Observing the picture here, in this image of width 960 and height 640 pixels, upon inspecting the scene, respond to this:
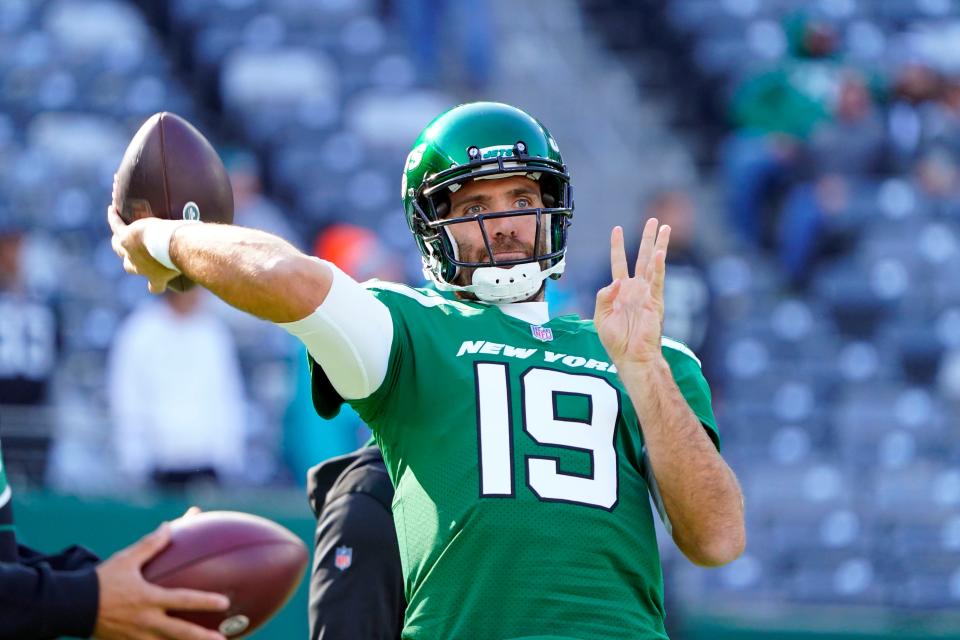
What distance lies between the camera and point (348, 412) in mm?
7297

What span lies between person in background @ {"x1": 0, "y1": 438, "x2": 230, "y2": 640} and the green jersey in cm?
49

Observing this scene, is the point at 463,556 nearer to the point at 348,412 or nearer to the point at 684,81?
the point at 348,412

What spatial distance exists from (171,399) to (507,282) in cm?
429

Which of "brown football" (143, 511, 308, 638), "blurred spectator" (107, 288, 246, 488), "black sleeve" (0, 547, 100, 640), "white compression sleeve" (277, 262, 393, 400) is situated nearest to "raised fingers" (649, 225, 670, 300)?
"white compression sleeve" (277, 262, 393, 400)

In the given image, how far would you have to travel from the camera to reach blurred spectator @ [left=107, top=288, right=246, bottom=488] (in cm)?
757

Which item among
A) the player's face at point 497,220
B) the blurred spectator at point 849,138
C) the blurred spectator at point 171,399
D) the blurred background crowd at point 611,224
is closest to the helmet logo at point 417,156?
the player's face at point 497,220

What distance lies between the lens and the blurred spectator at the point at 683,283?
8164 millimetres

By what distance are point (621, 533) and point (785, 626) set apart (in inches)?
201

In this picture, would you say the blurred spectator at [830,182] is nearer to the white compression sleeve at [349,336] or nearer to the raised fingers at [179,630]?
the white compression sleeve at [349,336]

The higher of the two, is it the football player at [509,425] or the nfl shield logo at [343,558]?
the football player at [509,425]

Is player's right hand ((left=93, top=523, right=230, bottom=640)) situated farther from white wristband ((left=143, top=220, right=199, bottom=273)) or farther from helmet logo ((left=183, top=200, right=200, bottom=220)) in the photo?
helmet logo ((left=183, top=200, right=200, bottom=220))

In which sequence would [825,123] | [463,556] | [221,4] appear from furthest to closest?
[221,4]
[825,123]
[463,556]

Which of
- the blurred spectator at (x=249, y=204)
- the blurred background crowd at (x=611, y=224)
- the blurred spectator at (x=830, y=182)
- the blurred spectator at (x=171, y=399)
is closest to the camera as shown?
the blurred spectator at (x=171, y=399)

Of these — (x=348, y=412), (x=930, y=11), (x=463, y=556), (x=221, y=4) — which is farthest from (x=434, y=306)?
(x=930, y=11)
